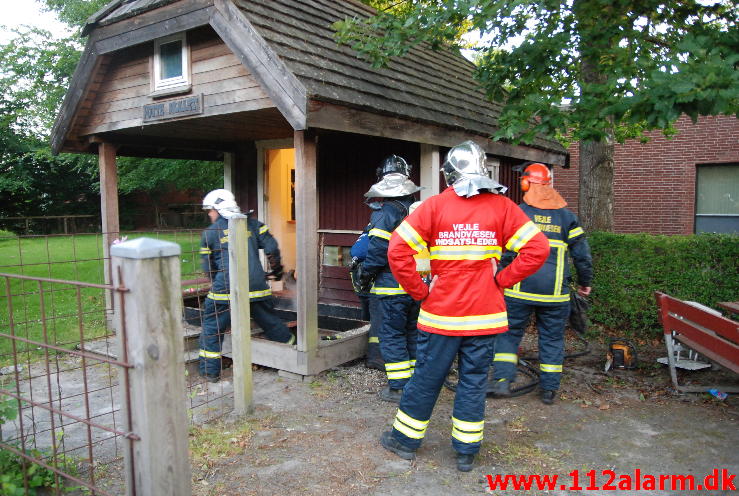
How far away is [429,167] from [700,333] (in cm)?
345

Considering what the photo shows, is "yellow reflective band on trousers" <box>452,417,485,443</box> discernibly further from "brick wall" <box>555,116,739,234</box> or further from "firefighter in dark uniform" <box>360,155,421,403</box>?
"brick wall" <box>555,116,739,234</box>

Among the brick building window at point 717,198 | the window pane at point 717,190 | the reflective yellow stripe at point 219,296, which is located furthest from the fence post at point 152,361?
the window pane at point 717,190

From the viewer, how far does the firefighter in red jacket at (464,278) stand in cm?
363

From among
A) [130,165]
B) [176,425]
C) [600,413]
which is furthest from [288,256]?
[130,165]

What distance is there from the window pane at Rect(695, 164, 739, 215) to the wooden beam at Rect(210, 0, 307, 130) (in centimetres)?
1342

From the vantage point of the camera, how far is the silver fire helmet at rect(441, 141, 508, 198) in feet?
12.0

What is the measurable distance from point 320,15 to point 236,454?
499 cm

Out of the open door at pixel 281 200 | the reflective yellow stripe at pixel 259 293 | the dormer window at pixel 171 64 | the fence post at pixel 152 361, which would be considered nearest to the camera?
the fence post at pixel 152 361

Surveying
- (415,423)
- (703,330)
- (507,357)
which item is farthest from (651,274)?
(415,423)

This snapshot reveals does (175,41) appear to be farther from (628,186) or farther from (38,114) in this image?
(38,114)

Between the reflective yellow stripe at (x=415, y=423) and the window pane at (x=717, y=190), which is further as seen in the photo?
the window pane at (x=717, y=190)

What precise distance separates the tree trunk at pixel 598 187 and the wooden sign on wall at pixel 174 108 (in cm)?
529

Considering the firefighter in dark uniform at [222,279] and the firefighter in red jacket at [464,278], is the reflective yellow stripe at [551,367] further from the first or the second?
the firefighter in dark uniform at [222,279]

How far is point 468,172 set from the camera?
3.78m
